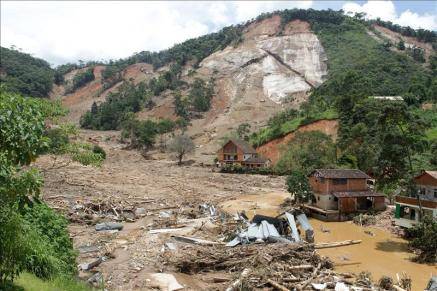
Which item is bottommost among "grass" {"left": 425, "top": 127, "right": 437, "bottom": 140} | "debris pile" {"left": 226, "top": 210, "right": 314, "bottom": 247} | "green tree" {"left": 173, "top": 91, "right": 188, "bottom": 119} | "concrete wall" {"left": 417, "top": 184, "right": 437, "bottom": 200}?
"debris pile" {"left": 226, "top": 210, "right": 314, "bottom": 247}

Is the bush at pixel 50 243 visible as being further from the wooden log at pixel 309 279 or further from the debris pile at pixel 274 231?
the debris pile at pixel 274 231

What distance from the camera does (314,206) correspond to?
1314 inches

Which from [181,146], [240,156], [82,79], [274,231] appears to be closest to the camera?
[274,231]

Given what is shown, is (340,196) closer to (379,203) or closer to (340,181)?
(340,181)

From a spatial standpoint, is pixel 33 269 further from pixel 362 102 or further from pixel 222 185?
pixel 362 102

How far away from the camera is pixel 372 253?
77.2 ft

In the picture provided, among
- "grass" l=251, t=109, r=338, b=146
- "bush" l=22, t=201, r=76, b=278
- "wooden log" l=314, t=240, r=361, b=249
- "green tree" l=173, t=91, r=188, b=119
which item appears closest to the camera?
"bush" l=22, t=201, r=76, b=278

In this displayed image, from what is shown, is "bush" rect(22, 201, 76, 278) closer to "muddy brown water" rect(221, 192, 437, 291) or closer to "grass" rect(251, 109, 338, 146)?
"muddy brown water" rect(221, 192, 437, 291)

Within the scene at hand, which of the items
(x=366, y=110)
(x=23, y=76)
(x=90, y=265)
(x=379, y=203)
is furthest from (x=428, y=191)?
(x=23, y=76)

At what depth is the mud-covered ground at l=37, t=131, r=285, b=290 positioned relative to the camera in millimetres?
17203

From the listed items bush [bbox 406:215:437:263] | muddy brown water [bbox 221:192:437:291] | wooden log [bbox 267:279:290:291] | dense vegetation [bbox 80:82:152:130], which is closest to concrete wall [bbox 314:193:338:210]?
muddy brown water [bbox 221:192:437:291]

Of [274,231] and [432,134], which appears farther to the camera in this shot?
[432,134]

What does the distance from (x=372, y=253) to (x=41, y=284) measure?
18.8m

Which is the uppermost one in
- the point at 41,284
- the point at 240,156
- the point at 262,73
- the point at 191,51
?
the point at 191,51
